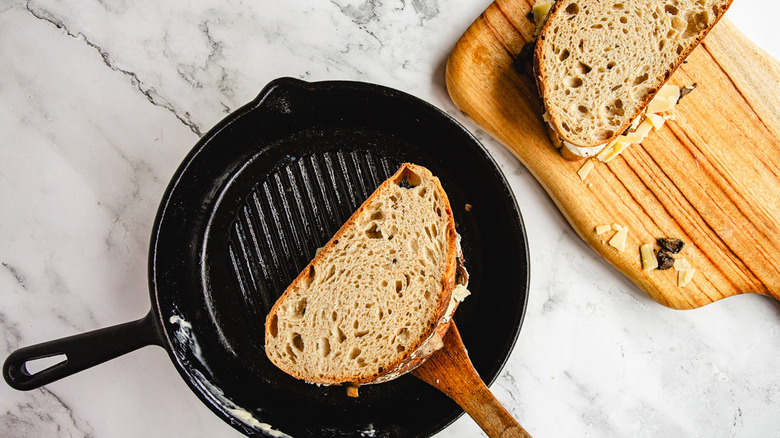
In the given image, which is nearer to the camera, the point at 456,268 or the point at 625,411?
the point at 456,268

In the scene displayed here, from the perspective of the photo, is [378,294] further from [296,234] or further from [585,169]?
[585,169]

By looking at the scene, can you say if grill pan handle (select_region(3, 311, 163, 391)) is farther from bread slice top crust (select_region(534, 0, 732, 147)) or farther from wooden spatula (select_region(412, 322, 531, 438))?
bread slice top crust (select_region(534, 0, 732, 147))

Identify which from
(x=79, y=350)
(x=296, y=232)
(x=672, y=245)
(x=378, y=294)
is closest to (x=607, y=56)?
(x=672, y=245)

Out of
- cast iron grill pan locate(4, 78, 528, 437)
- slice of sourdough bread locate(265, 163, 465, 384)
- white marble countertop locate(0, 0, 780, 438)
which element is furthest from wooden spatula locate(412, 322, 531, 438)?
white marble countertop locate(0, 0, 780, 438)

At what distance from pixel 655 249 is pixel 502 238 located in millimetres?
526

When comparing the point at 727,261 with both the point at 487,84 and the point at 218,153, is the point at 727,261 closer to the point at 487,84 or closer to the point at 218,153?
the point at 487,84

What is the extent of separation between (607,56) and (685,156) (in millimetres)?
435

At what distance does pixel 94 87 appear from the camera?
1.76 meters

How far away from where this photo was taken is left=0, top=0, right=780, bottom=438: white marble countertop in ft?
5.76

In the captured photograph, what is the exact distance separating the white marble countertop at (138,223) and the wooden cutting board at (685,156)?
4.6 inches

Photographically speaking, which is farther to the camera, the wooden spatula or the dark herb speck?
the dark herb speck

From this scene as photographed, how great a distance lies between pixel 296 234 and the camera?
1684 mm

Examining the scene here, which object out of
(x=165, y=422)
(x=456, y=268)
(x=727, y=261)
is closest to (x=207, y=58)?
(x=456, y=268)

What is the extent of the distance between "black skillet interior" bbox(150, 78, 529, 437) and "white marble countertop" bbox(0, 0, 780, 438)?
6.8 inches
